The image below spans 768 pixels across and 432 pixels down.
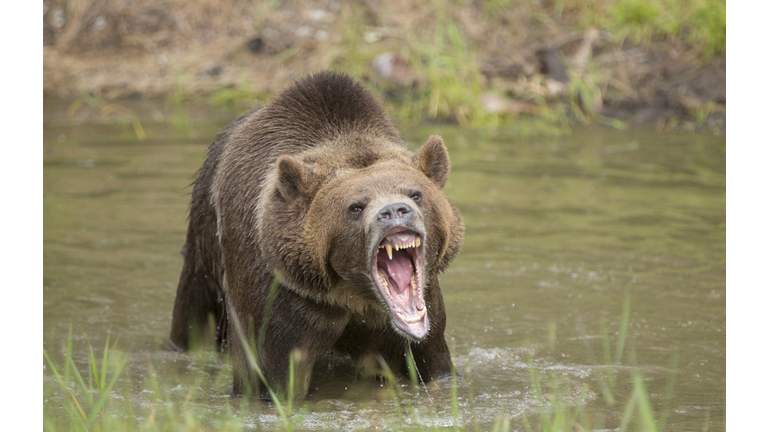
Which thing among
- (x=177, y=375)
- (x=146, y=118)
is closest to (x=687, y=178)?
(x=177, y=375)

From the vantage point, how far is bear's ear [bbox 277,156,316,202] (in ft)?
13.0

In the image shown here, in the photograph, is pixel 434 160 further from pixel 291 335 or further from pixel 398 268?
pixel 291 335

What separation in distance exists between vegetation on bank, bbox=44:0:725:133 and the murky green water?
0.86 meters

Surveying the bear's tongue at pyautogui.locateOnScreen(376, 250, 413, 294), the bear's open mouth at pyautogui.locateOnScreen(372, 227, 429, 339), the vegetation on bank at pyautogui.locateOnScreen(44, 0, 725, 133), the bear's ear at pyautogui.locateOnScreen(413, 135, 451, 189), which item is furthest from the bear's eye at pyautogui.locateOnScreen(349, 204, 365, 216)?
the vegetation on bank at pyautogui.locateOnScreen(44, 0, 725, 133)

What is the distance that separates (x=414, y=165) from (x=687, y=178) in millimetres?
5851

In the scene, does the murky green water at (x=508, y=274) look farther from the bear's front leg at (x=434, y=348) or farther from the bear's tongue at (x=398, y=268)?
the bear's tongue at (x=398, y=268)

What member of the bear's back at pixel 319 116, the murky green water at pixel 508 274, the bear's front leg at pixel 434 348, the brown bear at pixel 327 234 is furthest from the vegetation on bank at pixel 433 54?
the bear's front leg at pixel 434 348

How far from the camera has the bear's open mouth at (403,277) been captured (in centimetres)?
378

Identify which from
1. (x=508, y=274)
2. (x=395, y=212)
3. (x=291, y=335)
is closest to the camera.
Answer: (x=395, y=212)

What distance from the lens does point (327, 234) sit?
3.88 metres

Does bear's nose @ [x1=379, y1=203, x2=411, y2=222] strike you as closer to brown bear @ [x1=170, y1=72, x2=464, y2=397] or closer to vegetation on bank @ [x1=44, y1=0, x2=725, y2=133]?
brown bear @ [x1=170, y1=72, x2=464, y2=397]

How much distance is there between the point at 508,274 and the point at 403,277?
2893 millimetres

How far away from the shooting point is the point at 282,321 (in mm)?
4191

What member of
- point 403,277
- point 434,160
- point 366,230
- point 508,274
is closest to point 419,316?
point 403,277
